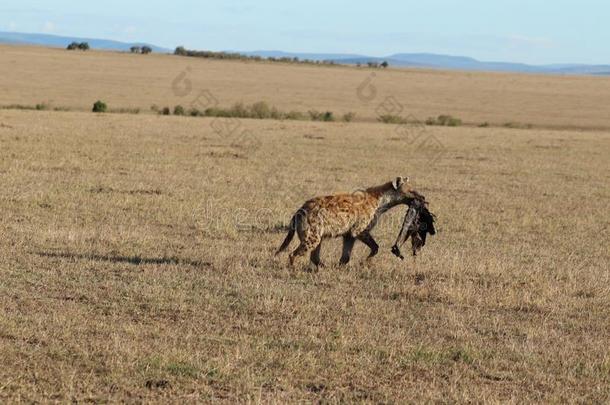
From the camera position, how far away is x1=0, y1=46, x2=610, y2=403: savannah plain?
6445mm

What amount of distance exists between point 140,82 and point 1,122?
1523 inches

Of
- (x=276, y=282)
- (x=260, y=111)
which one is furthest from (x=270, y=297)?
(x=260, y=111)

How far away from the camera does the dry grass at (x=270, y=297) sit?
6.39m

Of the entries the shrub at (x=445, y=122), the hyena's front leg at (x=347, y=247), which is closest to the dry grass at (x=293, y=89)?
the shrub at (x=445, y=122)

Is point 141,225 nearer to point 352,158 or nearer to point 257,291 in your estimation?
point 257,291

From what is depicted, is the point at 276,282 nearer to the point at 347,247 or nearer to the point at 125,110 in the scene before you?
the point at 347,247

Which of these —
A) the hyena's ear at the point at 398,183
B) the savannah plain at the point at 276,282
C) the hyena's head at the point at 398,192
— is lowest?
the savannah plain at the point at 276,282

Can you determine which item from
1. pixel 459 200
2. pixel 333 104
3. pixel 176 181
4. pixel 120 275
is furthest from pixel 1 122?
pixel 333 104

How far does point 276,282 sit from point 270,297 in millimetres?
971

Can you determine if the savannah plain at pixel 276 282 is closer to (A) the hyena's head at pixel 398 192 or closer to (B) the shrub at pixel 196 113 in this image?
(A) the hyena's head at pixel 398 192

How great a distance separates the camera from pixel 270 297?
8641 millimetres

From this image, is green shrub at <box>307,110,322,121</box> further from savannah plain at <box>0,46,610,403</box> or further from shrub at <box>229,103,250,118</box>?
savannah plain at <box>0,46,610,403</box>

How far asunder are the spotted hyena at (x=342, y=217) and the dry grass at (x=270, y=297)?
1.00 ft

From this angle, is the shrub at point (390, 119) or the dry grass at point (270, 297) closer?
the dry grass at point (270, 297)
